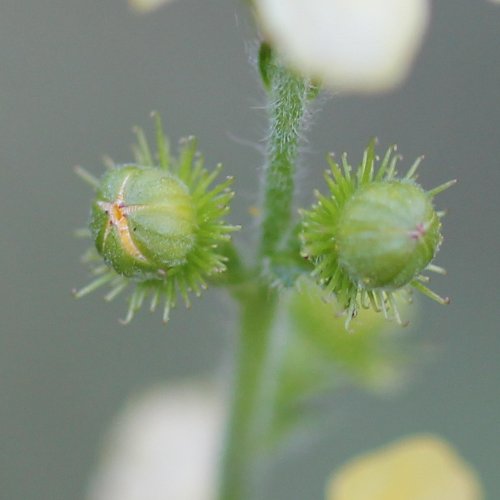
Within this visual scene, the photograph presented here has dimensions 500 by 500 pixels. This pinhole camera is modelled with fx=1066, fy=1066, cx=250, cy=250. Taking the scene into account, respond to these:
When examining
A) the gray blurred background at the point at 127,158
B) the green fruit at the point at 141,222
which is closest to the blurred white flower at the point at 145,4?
the green fruit at the point at 141,222

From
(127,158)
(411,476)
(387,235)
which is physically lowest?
(411,476)

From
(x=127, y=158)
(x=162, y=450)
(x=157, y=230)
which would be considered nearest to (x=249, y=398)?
(x=157, y=230)

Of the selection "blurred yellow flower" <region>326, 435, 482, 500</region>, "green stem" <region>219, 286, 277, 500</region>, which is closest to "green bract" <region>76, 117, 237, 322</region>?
"green stem" <region>219, 286, 277, 500</region>

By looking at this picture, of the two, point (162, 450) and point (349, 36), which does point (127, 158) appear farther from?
point (349, 36)

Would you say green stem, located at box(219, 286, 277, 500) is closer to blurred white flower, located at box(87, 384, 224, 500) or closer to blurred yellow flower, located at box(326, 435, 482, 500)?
blurred yellow flower, located at box(326, 435, 482, 500)

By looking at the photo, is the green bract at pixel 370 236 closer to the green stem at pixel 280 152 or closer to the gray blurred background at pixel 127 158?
the green stem at pixel 280 152
